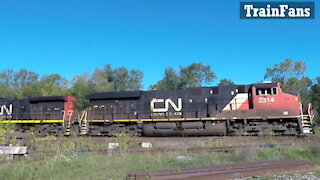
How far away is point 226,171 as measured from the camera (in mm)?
5090

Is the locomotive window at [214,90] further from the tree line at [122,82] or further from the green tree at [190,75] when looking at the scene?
the green tree at [190,75]

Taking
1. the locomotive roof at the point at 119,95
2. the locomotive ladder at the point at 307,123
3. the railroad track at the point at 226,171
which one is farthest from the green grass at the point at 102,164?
the locomotive roof at the point at 119,95

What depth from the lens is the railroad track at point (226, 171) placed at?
464 centimetres

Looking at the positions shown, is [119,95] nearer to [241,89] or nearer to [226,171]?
[241,89]

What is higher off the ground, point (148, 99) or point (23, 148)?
point (148, 99)

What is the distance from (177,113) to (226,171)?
10641mm

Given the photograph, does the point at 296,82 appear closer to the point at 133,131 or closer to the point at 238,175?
the point at 133,131

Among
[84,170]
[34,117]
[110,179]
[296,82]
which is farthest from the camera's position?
[296,82]

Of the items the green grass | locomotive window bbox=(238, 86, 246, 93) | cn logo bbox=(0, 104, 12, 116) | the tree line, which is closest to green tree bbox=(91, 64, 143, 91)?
the tree line

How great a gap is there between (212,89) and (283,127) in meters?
4.42

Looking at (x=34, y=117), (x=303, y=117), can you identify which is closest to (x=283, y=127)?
(x=303, y=117)

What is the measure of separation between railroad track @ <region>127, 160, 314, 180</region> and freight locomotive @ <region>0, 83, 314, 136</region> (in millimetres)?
7846

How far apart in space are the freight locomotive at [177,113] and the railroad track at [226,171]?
7.85 m

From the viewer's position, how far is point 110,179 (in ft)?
16.0
